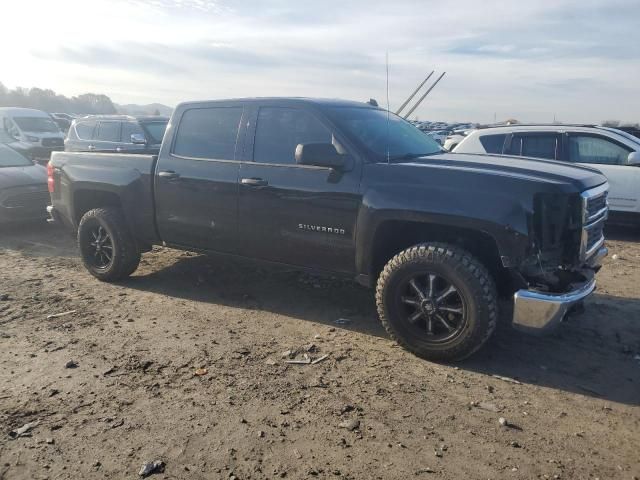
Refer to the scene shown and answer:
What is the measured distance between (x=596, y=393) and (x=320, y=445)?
1.94 m

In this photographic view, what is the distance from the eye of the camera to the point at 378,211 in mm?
4145

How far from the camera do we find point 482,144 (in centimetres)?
864

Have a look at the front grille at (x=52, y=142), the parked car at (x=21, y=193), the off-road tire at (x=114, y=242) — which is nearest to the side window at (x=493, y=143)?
the off-road tire at (x=114, y=242)

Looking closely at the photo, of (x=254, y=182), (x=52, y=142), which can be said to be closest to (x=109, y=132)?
(x=52, y=142)

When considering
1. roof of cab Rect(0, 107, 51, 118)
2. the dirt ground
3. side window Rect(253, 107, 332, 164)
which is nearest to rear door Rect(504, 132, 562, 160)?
the dirt ground

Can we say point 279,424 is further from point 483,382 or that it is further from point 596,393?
point 596,393

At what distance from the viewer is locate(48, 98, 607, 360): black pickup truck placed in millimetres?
3748

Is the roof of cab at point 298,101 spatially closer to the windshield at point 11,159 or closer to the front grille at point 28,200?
the front grille at point 28,200

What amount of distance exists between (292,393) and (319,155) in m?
1.77

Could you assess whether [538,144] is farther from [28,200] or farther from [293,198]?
[28,200]

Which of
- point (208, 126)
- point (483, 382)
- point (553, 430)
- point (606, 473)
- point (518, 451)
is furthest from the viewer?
point (208, 126)

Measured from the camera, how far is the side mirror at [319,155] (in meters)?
4.18

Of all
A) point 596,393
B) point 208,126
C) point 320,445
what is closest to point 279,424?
point 320,445

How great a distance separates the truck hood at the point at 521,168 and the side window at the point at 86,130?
1079cm
